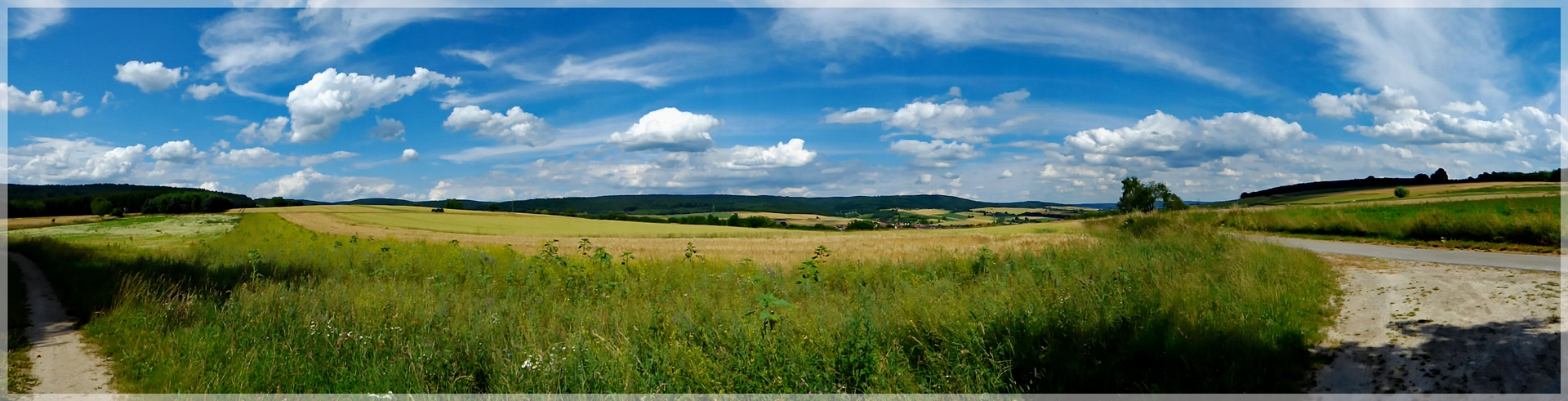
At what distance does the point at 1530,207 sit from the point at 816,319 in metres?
24.5

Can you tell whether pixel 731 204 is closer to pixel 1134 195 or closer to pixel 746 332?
pixel 1134 195

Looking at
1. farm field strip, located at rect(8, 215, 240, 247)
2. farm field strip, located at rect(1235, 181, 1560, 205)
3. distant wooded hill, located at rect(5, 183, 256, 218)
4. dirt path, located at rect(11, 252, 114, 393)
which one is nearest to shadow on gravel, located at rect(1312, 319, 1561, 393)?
dirt path, located at rect(11, 252, 114, 393)

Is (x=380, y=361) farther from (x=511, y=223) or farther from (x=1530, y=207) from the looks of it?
(x=511, y=223)

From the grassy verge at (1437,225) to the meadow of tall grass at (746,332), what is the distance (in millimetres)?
9420

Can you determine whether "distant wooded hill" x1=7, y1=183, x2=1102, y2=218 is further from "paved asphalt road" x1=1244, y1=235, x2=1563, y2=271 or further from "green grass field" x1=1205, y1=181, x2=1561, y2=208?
"paved asphalt road" x1=1244, y1=235, x2=1563, y2=271

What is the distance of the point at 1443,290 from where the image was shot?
926 cm

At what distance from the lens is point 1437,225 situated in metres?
19.9

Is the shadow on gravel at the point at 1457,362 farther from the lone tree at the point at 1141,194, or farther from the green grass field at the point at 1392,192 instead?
the lone tree at the point at 1141,194

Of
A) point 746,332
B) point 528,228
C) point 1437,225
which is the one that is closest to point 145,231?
point 528,228

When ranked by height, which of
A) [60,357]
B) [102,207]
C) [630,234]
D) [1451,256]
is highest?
[102,207]

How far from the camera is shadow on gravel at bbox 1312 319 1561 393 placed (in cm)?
595

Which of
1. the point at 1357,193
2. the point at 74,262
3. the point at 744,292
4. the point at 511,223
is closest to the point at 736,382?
the point at 744,292

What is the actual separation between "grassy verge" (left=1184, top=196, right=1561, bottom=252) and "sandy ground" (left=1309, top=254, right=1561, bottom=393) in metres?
9.49

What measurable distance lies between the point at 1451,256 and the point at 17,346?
82.6 ft
